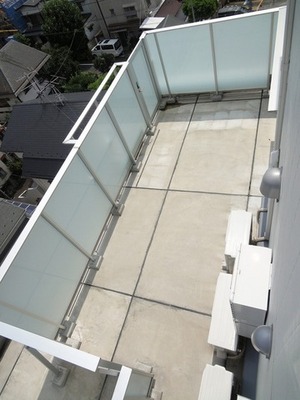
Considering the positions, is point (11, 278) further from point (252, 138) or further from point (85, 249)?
point (252, 138)

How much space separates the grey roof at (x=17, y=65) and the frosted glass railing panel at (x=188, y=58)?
60.5ft

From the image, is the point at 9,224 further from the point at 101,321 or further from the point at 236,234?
A: the point at 236,234

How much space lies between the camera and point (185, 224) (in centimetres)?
395

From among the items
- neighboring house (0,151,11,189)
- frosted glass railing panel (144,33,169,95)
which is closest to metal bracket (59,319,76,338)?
frosted glass railing panel (144,33,169,95)

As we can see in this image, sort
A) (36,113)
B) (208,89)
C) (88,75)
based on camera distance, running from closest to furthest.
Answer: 1. (208,89)
2. (36,113)
3. (88,75)

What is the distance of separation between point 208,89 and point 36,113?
9672 millimetres

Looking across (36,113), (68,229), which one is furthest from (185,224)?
(36,113)

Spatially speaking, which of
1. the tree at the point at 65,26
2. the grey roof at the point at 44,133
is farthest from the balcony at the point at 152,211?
the tree at the point at 65,26

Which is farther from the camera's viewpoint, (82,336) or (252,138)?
(252,138)

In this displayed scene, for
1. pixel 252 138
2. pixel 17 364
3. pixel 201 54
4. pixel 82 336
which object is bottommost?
pixel 17 364

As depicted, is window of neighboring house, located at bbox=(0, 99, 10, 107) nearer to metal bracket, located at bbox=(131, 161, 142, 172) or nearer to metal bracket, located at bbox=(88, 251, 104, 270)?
metal bracket, located at bbox=(131, 161, 142, 172)

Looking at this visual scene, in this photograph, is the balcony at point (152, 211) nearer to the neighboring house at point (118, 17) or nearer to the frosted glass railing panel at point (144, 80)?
the frosted glass railing panel at point (144, 80)

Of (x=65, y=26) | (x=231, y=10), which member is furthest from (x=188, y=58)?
(x=65, y=26)

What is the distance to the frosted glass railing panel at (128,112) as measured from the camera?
414cm
